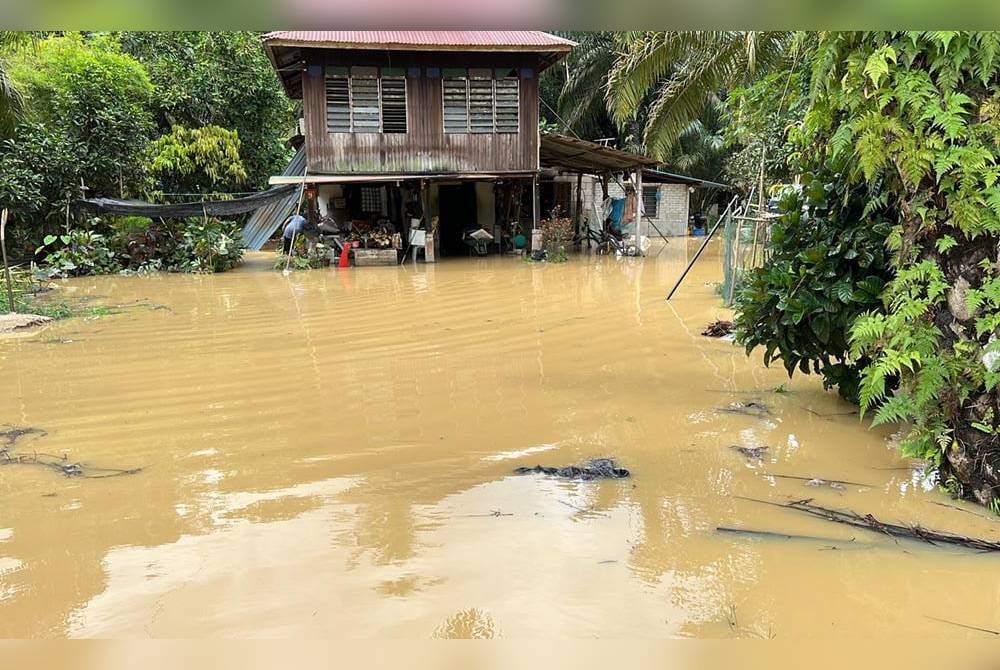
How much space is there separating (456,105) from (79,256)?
9314mm

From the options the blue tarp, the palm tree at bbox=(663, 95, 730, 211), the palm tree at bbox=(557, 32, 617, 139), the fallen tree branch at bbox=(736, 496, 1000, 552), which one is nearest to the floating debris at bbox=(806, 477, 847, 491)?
the fallen tree branch at bbox=(736, 496, 1000, 552)

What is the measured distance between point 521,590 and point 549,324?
6589 mm

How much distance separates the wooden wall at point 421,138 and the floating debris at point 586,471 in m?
13.8

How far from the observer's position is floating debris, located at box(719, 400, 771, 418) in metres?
5.70

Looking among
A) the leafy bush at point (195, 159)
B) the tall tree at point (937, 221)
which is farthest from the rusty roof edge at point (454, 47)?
the tall tree at point (937, 221)

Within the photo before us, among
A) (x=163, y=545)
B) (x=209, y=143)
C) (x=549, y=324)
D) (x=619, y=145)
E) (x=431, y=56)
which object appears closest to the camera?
(x=163, y=545)

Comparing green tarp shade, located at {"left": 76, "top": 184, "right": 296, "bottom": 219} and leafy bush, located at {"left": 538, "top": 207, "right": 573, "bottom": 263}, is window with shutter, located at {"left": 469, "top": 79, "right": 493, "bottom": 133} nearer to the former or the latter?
leafy bush, located at {"left": 538, "top": 207, "right": 573, "bottom": 263}

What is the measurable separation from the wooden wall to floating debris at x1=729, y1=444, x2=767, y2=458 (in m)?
13.6

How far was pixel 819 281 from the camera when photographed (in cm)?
505

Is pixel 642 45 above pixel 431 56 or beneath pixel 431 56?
beneath

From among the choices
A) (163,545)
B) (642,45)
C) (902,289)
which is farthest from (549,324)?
(163,545)

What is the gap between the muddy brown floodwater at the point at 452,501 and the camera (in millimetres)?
3023
